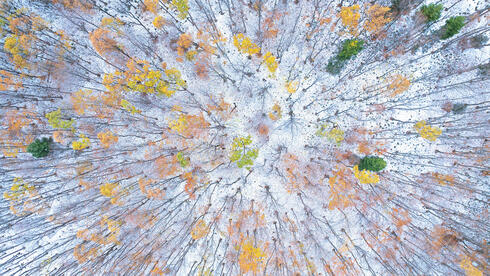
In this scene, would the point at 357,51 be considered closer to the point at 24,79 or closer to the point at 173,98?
the point at 173,98

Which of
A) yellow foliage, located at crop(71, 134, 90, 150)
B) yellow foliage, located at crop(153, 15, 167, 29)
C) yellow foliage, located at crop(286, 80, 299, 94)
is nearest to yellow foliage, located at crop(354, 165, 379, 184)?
yellow foliage, located at crop(286, 80, 299, 94)

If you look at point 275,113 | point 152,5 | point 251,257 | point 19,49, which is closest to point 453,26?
point 275,113

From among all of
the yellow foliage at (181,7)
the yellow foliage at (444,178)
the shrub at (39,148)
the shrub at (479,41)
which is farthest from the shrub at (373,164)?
the shrub at (39,148)

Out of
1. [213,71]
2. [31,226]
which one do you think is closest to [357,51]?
[213,71]

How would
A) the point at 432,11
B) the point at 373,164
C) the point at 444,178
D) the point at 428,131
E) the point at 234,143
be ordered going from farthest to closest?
the point at 234,143 < the point at 444,178 < the point at 428,131 < the point at 373,164 < the point at 432,11

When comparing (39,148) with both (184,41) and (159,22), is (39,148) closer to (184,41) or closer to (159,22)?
(159,22)

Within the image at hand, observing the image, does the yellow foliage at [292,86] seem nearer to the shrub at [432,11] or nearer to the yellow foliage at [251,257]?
the shrub at [432,11]
